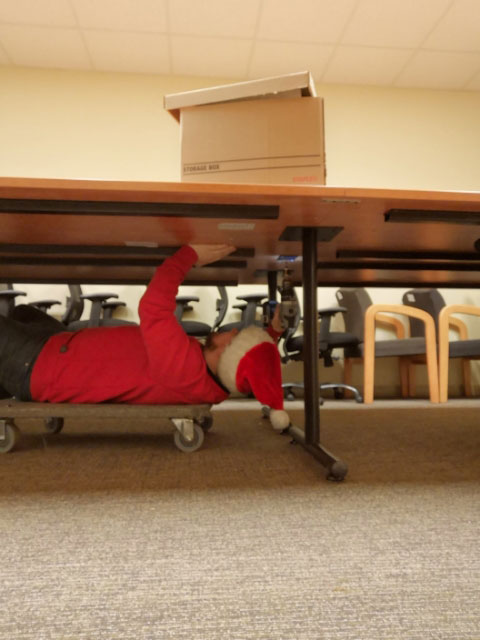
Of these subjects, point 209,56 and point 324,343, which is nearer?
point 324,343

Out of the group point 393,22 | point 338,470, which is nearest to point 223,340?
point 338,470

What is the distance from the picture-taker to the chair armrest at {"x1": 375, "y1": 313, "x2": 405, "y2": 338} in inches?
138

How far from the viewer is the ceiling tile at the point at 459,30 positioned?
295 cm

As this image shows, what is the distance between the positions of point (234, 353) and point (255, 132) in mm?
605

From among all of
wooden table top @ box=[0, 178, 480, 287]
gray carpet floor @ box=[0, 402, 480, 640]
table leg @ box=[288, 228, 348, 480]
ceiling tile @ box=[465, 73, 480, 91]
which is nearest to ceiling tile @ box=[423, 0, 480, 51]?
ceiling tile @ box=[465, 73, 480, 91]

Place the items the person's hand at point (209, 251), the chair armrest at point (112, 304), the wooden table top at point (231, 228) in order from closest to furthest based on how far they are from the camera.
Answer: the wooden table top at point (231, 228)
the person's hand at point (209, 251)
the chair armrest at point (112, 304)

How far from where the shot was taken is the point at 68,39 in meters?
3.21

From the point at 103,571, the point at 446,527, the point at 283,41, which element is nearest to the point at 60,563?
the point at 103,571

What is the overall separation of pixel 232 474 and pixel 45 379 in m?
0.67

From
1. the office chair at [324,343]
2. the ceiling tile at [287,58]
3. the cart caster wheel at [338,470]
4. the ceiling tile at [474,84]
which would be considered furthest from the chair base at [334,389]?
the ceiling tile at [474,84]

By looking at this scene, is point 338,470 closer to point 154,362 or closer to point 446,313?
point 154,362

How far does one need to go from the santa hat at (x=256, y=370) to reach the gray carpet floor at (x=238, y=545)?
0.51 feet

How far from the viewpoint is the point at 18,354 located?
1.44 meters

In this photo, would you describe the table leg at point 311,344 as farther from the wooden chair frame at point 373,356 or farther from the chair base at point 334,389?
the chair base at point 334,389
